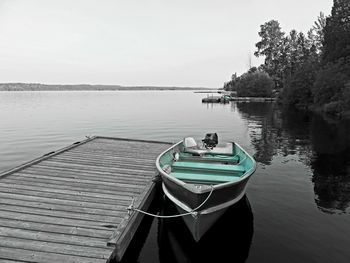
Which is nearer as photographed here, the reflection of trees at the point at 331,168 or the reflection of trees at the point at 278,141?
the reflection of trees at the point at 331,168

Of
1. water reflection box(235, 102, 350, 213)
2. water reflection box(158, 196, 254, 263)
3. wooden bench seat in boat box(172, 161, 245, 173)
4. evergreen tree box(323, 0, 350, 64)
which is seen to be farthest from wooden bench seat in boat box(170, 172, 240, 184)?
evergreen tree box(323, 0, 350, 64)

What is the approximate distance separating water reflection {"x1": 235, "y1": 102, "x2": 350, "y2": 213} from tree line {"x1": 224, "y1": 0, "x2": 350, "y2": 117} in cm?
1063

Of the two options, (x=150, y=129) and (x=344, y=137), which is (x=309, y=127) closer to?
(x=344, y=137)

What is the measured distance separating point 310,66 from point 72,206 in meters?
59.2

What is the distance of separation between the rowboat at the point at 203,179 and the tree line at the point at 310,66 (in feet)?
103

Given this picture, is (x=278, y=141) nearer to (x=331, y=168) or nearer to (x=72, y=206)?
(x=331, y=168)

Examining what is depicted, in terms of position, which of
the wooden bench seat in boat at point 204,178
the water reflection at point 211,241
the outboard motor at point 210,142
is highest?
the outboard motor at point 210,142

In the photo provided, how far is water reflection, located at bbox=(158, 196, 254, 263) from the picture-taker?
8.02 m

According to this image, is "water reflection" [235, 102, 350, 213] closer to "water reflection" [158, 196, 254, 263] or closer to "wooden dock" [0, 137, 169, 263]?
"water reflection" [158, 196, 254, 263]

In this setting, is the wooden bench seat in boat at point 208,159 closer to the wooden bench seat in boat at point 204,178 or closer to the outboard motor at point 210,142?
the outboard motor at point 210,142

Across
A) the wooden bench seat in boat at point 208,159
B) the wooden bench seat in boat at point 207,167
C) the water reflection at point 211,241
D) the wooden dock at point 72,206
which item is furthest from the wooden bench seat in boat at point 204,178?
the wooden bench seat in boat at point 208,159

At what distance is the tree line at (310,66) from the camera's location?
43250mm

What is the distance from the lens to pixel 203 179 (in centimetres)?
947

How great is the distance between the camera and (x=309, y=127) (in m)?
32.5
